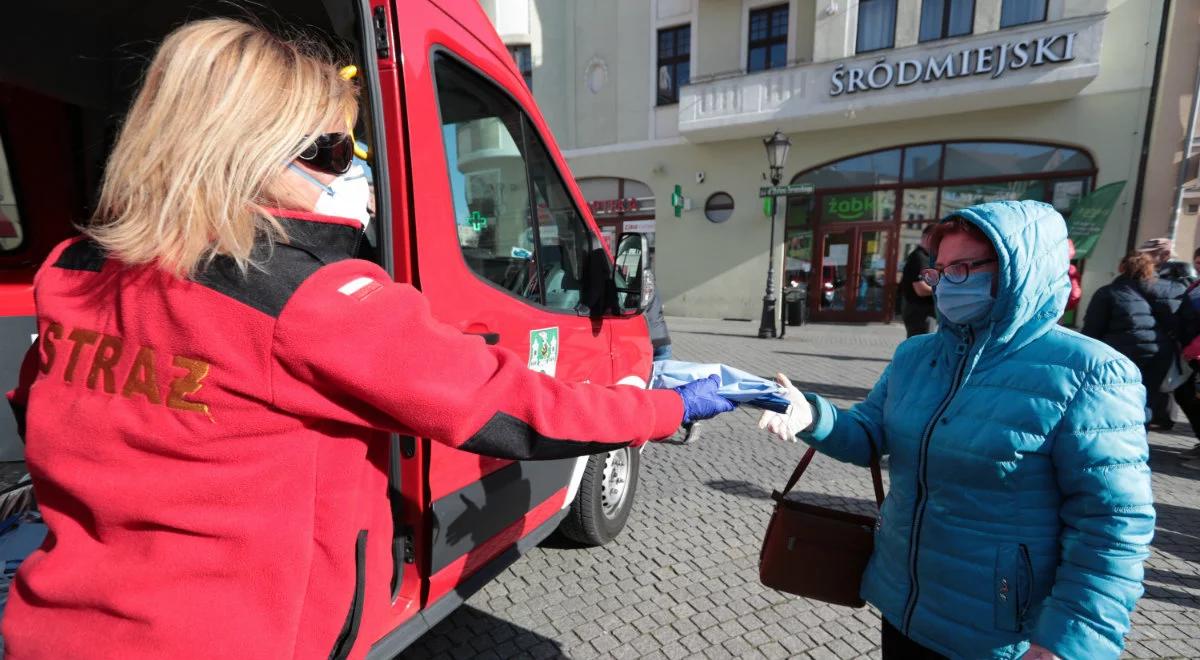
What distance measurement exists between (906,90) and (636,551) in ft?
40.6

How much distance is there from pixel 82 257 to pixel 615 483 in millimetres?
2810

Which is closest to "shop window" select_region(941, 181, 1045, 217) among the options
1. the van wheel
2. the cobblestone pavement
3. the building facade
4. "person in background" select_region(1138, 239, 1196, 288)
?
the building facade

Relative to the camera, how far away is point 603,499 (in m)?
3.38

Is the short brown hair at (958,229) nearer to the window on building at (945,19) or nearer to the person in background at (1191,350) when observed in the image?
the person in background at (1191,350)

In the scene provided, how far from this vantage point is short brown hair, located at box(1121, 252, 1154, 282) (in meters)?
4.93

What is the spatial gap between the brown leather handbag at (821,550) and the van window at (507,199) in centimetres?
123

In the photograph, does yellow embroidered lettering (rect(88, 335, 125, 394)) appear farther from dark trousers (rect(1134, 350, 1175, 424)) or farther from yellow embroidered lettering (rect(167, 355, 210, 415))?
dark trousers (rect(1134, 350, 1175, 424))

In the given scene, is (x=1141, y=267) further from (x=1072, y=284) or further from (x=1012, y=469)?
(x=1012, y=469)

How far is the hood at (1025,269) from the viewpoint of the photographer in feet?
4.42

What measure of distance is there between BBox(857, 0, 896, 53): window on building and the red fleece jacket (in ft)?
48.6

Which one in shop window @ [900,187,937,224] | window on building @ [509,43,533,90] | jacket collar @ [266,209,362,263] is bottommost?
jacket collar @ [266,209,362,263]

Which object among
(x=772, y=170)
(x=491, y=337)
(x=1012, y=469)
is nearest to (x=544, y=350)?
(x=491, y=337)

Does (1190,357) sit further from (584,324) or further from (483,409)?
(483,409)

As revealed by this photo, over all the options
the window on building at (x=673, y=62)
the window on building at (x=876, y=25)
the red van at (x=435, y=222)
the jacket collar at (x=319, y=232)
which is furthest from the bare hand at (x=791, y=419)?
the window on building at (x=673, y=62)
